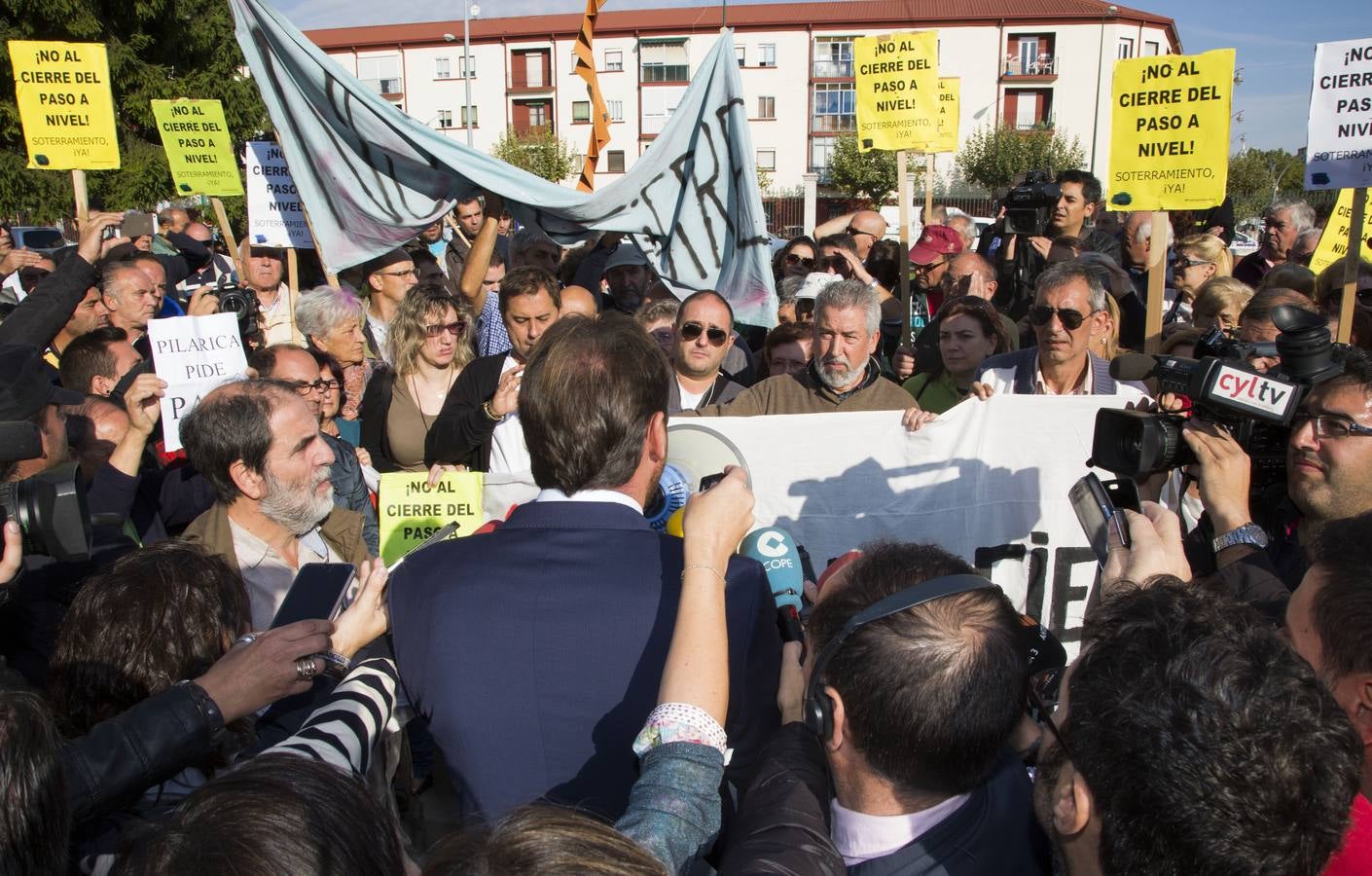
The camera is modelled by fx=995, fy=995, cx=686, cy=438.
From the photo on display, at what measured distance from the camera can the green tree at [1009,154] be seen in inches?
1855

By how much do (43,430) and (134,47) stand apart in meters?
23.4

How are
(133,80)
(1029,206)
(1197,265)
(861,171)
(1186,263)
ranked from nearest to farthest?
(1197,265) → (1186,263) → (1029,206) → (133,80) → (861,171)

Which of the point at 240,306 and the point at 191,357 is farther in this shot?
the point at 240,306

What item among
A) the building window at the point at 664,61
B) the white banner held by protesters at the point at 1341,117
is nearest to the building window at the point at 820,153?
the building window at the point at 664,61

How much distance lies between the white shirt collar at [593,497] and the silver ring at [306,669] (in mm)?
538

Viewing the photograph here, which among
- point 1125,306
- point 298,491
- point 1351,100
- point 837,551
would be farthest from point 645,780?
point 1125,306

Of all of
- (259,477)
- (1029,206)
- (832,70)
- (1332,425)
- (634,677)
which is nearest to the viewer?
(634,677)

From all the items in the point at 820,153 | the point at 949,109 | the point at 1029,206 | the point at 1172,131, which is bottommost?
the point at 1029,206

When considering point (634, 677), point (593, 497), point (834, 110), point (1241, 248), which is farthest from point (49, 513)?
point (834, 110)

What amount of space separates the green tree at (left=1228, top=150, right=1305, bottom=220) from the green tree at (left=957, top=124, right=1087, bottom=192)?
703cm

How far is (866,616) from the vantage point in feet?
4.69

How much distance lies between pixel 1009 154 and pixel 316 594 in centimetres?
5038

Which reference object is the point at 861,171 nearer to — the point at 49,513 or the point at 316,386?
the point at 316,386

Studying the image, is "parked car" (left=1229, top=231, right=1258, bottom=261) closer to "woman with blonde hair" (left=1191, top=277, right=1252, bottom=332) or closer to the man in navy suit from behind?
"woman with blonde hair" (left=1191, top=277, right=1252, bottom=332)
